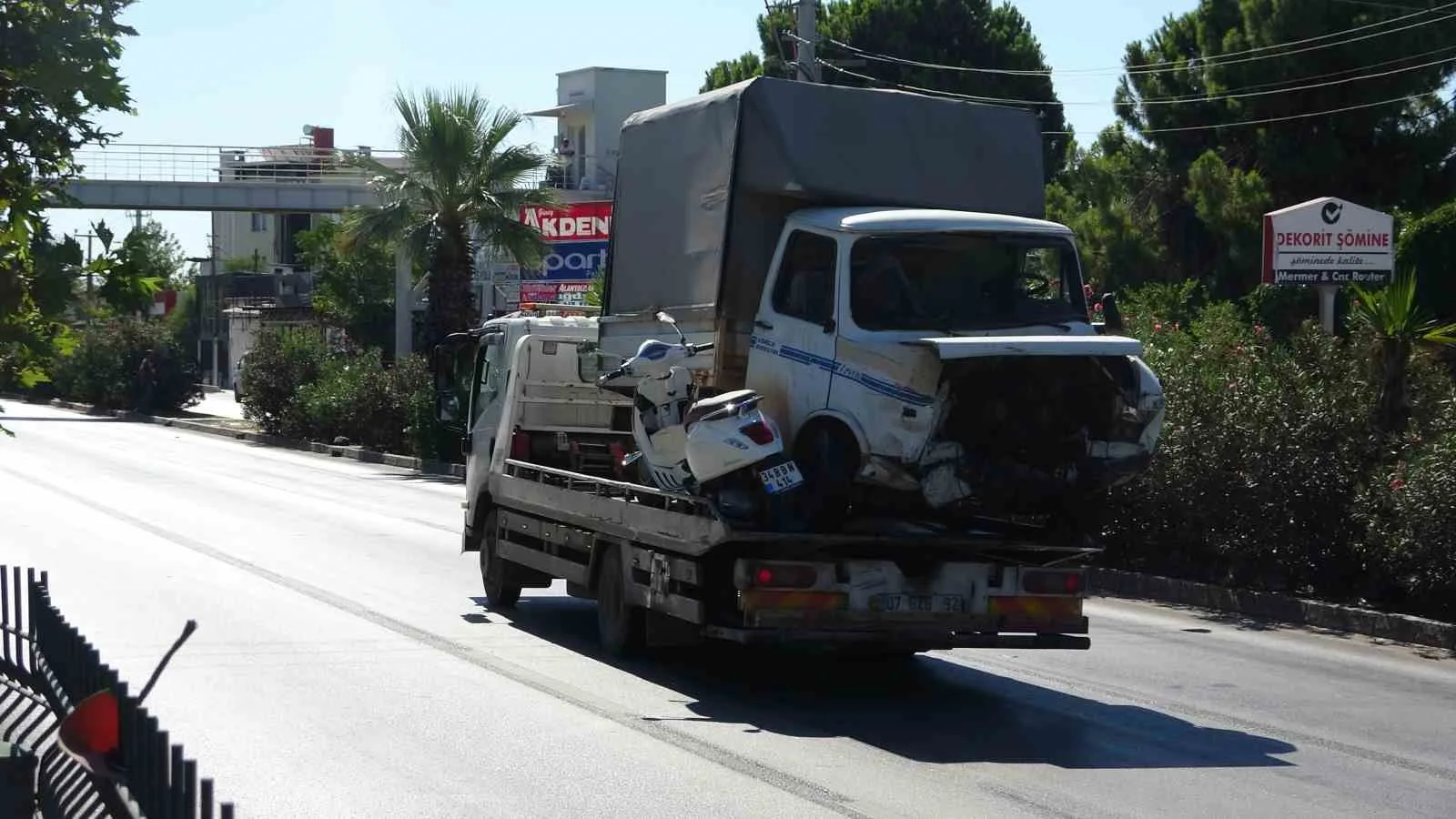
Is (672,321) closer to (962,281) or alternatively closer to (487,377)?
(962,281)

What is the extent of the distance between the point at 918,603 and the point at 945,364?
4.53 feet

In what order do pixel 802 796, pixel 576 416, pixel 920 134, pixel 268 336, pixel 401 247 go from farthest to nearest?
pixel 268 336
pixel 401 247
pixel 576 416
pixel 920 134
pixel 802 796

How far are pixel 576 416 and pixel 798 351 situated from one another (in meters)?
3.96

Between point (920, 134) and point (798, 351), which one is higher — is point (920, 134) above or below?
above

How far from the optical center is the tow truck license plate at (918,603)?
10039 mm

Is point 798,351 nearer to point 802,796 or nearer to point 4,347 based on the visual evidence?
point 802,796

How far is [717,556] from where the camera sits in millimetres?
10422

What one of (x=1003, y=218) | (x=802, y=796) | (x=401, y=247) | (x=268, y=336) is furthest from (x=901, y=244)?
(x=268, y=336)

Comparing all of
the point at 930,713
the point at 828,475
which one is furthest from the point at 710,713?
the point at 828,475

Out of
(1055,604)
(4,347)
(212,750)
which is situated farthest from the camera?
(1055,604)

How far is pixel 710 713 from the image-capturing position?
396 inches

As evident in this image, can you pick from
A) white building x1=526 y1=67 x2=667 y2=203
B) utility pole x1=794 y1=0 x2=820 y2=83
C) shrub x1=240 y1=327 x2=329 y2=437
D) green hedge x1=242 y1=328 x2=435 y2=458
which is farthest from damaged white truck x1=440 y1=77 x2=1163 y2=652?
white building x1=526 y1=67 x2=667 y2=203

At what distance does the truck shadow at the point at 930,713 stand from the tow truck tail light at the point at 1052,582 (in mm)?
712

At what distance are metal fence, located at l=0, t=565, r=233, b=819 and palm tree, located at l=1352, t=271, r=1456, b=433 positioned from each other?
36.9ft
